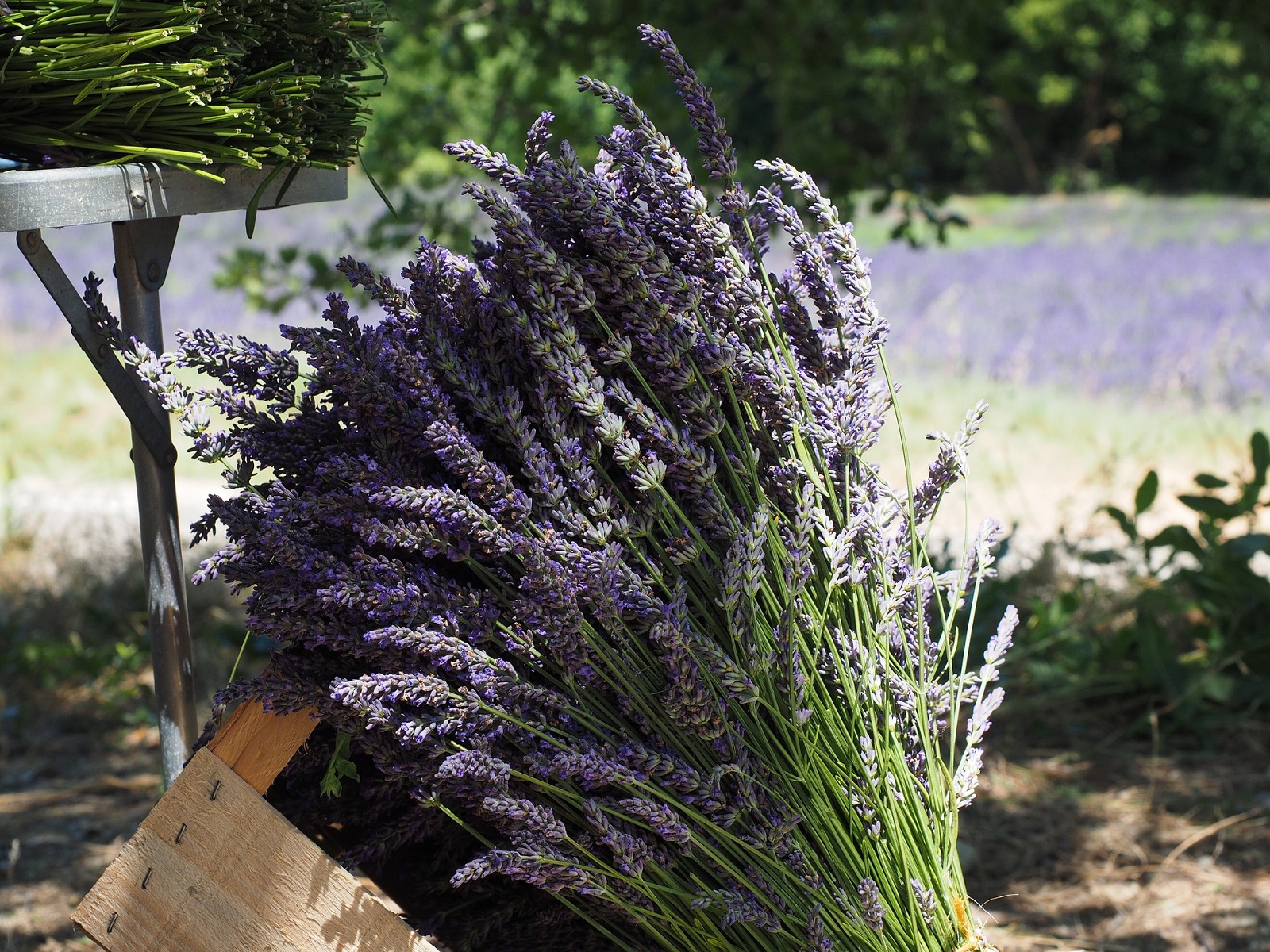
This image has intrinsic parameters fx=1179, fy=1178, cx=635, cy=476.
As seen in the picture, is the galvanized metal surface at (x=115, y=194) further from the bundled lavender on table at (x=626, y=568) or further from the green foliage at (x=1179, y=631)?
the green foliage at (x=1179, y=631)

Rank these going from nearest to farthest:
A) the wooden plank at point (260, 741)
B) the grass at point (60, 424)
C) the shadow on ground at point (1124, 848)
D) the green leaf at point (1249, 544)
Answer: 1. the wooden plank at point (260, 741)
2. the shadow on ground at point (1124, 848)
3. the green leaf at point (1249, 544)
4. the grass at point (60, 424)

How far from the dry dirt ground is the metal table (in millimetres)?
975

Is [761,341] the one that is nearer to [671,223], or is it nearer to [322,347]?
[671,223]

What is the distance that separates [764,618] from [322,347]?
0.51 meters

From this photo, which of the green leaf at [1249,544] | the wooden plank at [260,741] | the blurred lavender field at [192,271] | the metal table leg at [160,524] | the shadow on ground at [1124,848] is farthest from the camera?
the blurred lavender field at [192,271]

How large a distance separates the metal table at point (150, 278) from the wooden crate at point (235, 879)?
0.25 metres

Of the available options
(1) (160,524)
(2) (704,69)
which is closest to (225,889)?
(1) (160,524)

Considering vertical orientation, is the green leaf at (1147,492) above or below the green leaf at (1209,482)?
below

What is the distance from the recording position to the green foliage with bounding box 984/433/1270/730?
9.96 feet

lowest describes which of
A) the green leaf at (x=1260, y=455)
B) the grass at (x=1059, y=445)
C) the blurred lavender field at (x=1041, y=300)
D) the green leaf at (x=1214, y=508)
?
the green leaf at (x=1214, y=508)

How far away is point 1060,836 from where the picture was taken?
2639mm

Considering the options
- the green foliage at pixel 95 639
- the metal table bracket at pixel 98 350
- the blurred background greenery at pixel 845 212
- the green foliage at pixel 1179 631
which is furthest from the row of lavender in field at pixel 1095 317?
the metal table bracket at pixel 98 350

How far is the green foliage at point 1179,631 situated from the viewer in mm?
3037

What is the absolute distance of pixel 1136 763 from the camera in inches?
117
